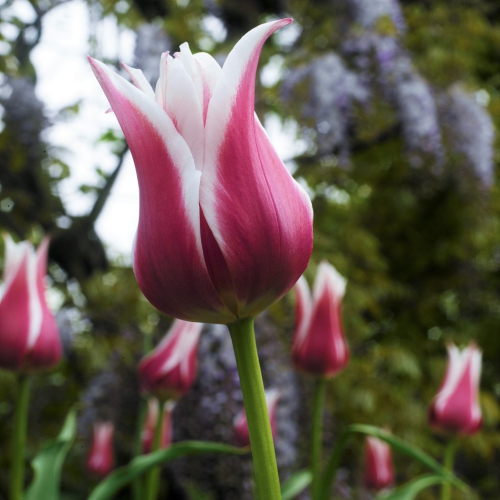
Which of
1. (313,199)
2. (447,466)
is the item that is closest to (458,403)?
(447,466)

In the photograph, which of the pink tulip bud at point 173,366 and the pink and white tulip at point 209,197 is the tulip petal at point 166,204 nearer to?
the pink and white tulip at point 209,197

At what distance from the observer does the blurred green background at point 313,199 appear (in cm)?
237

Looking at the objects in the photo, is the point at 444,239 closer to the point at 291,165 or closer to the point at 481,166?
the point at 481,166

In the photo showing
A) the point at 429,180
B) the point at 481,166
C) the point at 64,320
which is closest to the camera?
the point at 64,320

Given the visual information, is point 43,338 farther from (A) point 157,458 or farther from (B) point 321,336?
(B) point 321,336

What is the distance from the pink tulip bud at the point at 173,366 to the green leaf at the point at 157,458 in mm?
189

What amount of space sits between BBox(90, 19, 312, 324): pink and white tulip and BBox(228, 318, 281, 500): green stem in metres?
0.03

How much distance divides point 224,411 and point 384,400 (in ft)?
3.70

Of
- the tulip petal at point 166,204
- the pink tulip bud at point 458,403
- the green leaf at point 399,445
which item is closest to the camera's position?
the tulip petal at point 166,204

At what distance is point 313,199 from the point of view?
3.40 m

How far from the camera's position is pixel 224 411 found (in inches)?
74.2

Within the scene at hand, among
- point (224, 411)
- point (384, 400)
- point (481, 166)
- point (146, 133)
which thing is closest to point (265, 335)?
point (224, 411)

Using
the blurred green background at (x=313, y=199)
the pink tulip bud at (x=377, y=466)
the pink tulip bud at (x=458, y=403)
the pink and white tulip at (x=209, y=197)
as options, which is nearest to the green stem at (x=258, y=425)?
the pink and white tulip at (x=209, y=197)

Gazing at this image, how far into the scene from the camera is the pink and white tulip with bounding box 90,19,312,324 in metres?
0.37
